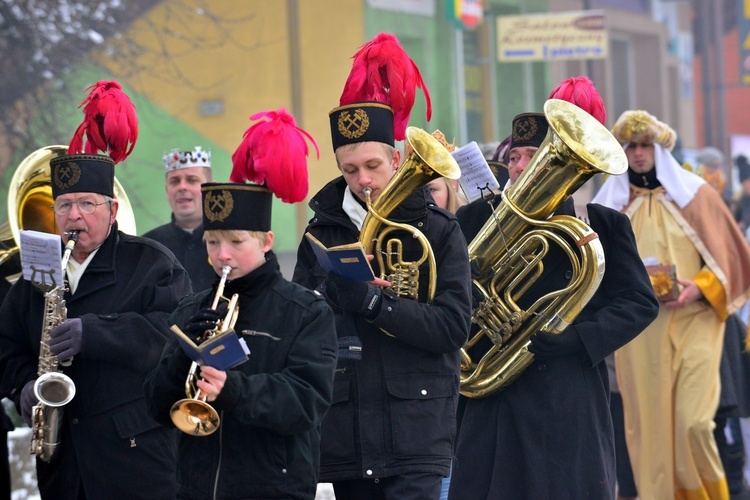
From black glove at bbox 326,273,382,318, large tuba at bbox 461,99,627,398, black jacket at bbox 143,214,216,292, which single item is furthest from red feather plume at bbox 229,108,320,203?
black jacket at bbox 143,214,216,292

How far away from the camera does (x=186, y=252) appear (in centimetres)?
719

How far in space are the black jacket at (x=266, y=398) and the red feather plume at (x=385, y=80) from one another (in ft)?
3.90

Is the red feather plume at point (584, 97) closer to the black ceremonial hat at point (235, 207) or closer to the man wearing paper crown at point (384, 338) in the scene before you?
the man wearing paper crown at point (384, 338)

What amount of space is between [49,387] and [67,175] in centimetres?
83

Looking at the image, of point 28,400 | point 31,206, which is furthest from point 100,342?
point 31,206

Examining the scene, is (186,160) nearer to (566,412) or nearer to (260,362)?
(566,412)

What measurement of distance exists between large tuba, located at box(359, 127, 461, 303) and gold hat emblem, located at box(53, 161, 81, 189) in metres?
1.16

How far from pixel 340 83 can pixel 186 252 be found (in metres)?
7.66

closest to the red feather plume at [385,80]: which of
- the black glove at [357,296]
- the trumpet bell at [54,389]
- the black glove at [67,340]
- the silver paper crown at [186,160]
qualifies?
the black glove at [357,296]

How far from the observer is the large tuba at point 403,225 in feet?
15.5

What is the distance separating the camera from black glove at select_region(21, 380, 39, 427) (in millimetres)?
4898

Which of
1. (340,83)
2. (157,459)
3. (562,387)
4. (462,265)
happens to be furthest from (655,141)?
(340,83)

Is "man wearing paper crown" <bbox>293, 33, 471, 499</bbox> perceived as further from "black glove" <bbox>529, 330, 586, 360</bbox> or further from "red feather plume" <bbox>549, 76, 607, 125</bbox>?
"red feather plume" <bbox>549, 76, 607, 125</bbox>

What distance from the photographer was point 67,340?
15.8 feet
